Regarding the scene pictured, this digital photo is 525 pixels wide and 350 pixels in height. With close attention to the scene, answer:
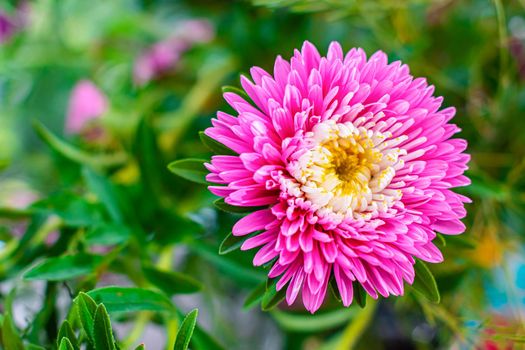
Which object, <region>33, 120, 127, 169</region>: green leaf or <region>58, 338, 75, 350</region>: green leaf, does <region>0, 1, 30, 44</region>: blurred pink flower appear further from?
<region>58, 338, 75, 350</region>: green leaf

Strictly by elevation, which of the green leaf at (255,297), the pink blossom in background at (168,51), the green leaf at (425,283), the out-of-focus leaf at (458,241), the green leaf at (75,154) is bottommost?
the green leaf at (255,297)

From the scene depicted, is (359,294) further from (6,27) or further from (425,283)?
(6,27)

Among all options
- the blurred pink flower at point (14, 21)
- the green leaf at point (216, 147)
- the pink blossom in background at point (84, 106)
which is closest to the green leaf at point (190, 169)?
the green leaf at point (216, 147)

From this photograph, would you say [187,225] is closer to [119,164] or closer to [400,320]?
[119,164]

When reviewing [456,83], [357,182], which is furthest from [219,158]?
[456,83]

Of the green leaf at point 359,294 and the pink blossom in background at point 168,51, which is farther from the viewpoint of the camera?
the pink blossom in background at point 168,51

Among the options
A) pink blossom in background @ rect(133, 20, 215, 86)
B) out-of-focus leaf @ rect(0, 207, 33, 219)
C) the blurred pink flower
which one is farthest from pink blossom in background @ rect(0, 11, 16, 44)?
out-of-focus leaf @ rect(0, 207, 33, 219)

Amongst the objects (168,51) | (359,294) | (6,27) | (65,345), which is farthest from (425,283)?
(6,27)

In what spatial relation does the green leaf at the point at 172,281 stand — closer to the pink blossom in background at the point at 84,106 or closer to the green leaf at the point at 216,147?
the green leaf at the point at 216,147
